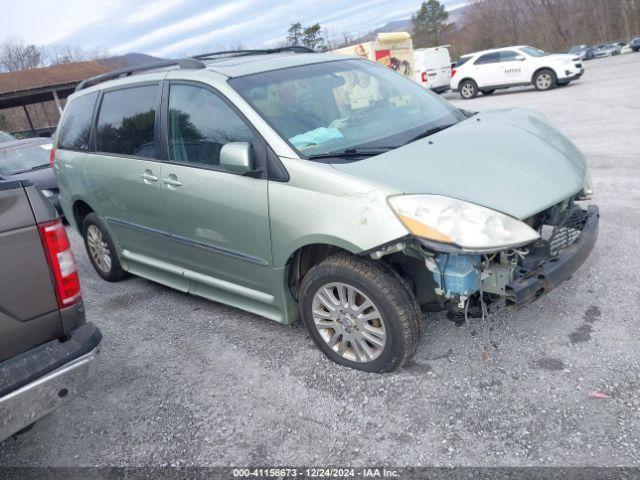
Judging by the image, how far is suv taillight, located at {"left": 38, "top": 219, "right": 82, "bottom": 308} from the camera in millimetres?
2355

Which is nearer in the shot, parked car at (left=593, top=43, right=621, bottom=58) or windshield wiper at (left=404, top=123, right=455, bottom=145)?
windshield wiper at (left=404, top=123, right=455, bottom=145)

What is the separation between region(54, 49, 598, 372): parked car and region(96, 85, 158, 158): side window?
2 cm

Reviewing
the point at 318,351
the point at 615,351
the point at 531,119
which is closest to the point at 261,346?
the point at 318,351

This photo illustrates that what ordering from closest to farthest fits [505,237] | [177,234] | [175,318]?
[505,237] → [177,234] → [175,318]

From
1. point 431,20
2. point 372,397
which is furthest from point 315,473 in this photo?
point 431,20

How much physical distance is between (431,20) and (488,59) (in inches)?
2119

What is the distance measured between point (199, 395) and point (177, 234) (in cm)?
125

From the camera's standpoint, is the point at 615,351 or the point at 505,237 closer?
the point at 505,237

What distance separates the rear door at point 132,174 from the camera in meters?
4.01

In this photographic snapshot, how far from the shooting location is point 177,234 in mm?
3914

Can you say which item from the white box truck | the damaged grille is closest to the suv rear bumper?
the damaged grille

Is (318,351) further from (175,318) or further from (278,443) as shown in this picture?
(175,318)

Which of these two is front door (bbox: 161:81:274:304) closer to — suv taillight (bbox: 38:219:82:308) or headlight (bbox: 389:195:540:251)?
headlight (bbox: 389:195:540:251)

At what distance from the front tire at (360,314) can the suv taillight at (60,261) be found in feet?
4.21
